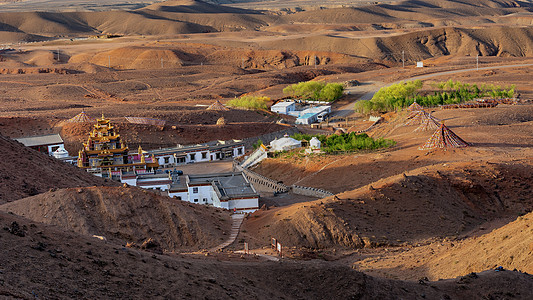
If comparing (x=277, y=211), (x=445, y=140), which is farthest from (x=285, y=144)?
(x=277, y=211)

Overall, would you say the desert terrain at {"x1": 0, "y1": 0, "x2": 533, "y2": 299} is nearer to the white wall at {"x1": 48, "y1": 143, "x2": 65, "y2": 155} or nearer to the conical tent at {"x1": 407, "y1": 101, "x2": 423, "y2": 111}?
the conical tent at {"x1": 407, "y1": 101, "x2": 423, "y2": 111}

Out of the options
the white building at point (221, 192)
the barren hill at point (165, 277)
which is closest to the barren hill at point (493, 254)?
the barren hill at point (165, 277)

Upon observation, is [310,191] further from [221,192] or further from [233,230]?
[233,230]

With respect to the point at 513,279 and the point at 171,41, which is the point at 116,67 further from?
the point at 513,279

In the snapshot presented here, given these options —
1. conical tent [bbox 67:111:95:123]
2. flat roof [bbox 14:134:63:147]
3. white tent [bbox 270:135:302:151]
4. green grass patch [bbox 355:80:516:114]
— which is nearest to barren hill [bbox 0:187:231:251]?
white tent [bbox 270:135:302:151]

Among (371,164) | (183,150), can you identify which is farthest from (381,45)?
(371,164)
